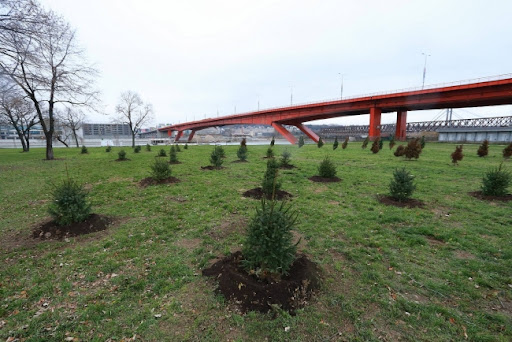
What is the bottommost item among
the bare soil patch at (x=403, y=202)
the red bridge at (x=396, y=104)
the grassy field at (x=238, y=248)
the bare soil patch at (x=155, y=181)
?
the grassy field at (x=238, y=248)

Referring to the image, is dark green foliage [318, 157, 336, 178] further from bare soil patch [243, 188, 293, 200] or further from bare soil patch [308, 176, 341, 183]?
bare soil patch [243, 188, 293, 200]

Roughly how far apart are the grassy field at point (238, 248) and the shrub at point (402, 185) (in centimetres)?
76

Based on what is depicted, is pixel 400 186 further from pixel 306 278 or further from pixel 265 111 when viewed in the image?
pixel 265 111

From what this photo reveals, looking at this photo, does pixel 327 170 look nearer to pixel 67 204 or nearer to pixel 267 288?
Answer: pixel 267 288

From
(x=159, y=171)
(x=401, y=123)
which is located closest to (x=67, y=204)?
(x=159, y=171)

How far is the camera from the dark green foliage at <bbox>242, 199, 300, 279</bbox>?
3.17m

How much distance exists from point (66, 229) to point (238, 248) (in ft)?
13.9

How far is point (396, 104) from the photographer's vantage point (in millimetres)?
34719

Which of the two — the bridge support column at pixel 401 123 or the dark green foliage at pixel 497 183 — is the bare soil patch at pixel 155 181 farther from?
the bridge support column at pixel 401 123

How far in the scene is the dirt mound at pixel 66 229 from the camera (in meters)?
5.15

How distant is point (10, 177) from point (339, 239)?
16.7 meters

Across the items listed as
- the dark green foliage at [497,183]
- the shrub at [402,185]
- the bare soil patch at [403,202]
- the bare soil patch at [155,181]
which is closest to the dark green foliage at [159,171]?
the bare soil patch at [155,181]

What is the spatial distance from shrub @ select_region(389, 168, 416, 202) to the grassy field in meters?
0.76

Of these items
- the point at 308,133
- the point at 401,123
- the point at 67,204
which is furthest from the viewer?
the point at 308,133
